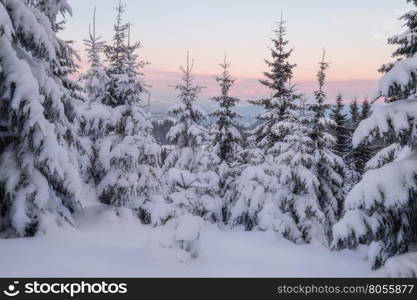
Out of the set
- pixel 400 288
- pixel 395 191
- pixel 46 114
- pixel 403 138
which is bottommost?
pixel 400 288

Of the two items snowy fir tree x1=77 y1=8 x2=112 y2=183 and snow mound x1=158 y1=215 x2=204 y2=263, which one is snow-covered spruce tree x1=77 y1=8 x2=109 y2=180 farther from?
snow mound x1=158 y1=215 x2=204 y2=263

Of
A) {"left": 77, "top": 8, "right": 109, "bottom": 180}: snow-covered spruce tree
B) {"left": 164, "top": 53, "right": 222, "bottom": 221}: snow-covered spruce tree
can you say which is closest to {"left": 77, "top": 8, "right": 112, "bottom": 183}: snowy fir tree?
{"left": 77, "top": 8, "right": 109, "bottom": 180}: snow-covered spruce tree

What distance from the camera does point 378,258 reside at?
810 cm

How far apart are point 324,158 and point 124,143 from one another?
11089 millimetres

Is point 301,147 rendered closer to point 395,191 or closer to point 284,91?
point 284,91

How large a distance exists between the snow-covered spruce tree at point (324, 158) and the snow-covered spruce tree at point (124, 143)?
9.06m

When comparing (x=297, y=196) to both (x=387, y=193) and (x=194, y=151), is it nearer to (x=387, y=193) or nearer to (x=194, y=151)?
(x=194, y=151)

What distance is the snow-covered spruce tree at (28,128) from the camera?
845cm

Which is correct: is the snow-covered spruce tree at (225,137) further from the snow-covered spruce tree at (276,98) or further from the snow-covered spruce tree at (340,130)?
the snow-covered spruce tree at (340,130)

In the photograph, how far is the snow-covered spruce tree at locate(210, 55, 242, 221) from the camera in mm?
22303

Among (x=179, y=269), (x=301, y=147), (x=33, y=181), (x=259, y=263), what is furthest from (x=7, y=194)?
(x=301, y=147)

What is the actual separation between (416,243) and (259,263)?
14.3ft

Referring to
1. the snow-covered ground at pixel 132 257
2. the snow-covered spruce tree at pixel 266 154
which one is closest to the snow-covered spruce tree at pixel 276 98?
the snow-covered spruce tree at pixel 266 154

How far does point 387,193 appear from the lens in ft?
21.9
